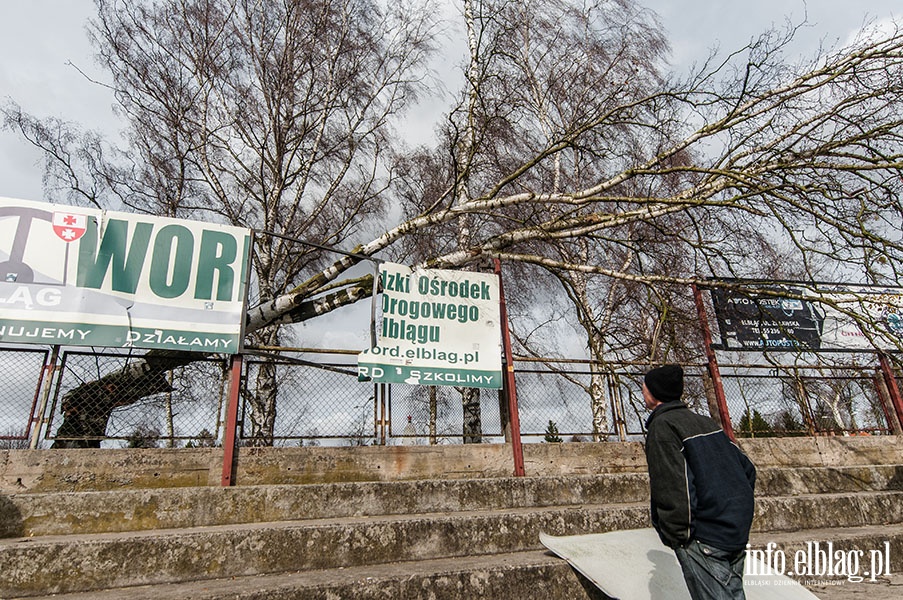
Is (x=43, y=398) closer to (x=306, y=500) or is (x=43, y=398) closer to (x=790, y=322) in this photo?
(x=306, y=500)

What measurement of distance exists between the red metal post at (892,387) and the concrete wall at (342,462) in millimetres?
1040

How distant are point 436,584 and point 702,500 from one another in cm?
177

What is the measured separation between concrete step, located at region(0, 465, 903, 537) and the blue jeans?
9.29ft

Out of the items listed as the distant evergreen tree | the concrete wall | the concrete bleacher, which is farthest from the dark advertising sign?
the concrete bleacher

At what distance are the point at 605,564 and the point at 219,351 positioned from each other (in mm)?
4286

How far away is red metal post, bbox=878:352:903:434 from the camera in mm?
7703

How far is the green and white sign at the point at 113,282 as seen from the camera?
4703mm

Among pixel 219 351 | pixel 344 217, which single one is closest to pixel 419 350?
pixel 219 351

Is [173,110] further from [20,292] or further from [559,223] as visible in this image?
[559,223]

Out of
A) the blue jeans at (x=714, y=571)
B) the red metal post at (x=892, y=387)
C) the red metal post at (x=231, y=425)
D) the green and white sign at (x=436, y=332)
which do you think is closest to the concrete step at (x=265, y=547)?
the red metal post at (x=231, y=425)

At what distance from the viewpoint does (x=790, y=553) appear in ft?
→ 12.4

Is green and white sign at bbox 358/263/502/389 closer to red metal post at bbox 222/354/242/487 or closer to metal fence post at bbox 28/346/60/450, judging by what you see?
red metal post at bbox 222/354/242/487

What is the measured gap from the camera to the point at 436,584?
9.72 ft

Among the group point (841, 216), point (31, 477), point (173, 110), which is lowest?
point (31, 477)
